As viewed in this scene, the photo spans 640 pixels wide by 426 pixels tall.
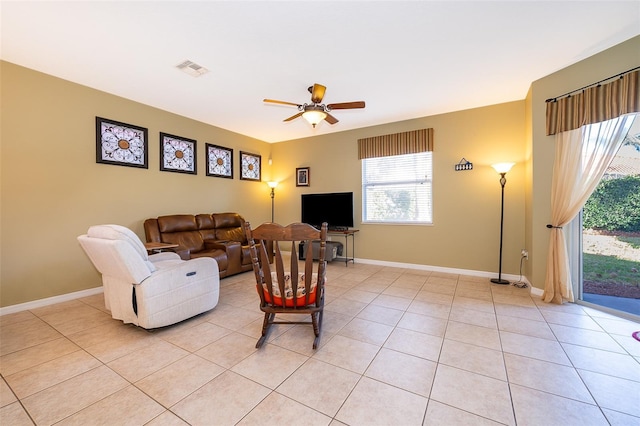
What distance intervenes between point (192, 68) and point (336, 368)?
136 inches

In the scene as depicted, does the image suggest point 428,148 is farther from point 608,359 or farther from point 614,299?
point 608,359

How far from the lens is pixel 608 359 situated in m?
1.88

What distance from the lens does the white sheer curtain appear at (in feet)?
8.39

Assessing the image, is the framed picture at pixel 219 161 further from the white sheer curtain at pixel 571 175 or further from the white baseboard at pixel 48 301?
the white sheer curtain at pixel 571 175

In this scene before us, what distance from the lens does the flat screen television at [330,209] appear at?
5090mm

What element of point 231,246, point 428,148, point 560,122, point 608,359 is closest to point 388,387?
point 608,359

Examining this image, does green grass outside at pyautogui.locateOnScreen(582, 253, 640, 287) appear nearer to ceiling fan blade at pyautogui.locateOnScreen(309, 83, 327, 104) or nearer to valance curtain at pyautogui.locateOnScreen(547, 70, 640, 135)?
valance curtain at pyautogui.locateOnScreen(547, 70, 640, 135)

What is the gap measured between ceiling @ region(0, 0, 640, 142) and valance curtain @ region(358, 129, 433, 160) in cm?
81

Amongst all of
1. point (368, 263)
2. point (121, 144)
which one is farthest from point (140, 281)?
point (368, 263)

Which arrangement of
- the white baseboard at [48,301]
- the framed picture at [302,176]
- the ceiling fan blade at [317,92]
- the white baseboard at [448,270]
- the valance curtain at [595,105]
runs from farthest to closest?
1. the framed picture at [302,176]
2. the white baseboard at [448,270]
3. the white baseboard at [48,301]
4. the ceiling fan blade at [317,92]
5. the valance curtain at [595,105]

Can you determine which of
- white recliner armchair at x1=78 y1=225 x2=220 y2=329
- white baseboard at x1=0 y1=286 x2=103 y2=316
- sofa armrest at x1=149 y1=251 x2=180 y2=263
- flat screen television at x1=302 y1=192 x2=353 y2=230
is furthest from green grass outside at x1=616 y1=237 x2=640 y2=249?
white baseboard at x1=0 y1=286 x2=103 y2=316

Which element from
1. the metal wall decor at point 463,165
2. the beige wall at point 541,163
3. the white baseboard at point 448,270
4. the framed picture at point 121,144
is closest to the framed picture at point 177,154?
the framed picture at point 121,144

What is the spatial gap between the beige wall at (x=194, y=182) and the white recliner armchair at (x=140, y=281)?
1.30m

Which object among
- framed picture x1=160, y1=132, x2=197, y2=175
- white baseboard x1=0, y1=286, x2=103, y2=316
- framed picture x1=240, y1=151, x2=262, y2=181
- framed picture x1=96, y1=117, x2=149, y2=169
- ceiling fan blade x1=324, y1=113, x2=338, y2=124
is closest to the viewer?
white baseboard x1=0, y1=286, x2=103, y2=316
